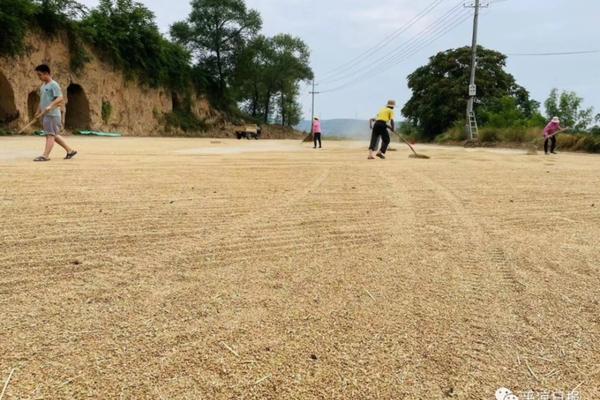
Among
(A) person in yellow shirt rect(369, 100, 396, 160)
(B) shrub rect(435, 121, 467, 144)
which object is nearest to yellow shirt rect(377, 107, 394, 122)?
(A) person in yellow shirt rect(369, 100, 396, 160)

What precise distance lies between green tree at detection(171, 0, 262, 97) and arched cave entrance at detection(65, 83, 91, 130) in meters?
18.3

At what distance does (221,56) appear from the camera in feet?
157

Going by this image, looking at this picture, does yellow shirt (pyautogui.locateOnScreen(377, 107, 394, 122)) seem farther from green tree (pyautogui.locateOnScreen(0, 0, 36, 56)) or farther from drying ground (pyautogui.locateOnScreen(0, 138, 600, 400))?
green tree (pyautogui.locateOnScreen(0, 0, 36, 56))

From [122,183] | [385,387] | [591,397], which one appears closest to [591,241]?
[591,397]

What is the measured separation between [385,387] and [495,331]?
0.75 meters

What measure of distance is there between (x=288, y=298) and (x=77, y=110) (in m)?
32.9

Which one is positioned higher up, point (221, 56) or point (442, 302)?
point (221, 56)

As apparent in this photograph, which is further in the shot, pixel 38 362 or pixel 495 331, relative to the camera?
pixel 495 331

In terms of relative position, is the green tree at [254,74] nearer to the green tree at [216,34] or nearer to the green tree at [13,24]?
the green tree at [216,34]

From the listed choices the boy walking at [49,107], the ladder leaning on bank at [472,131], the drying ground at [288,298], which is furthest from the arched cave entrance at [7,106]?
the ladder leaning on bank at [472,131]

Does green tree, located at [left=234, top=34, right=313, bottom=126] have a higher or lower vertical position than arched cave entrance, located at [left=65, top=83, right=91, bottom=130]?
higher

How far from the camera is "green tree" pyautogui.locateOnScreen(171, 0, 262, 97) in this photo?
155ft

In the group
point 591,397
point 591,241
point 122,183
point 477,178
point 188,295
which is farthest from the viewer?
point 477,178

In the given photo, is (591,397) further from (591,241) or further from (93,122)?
(93,122)
